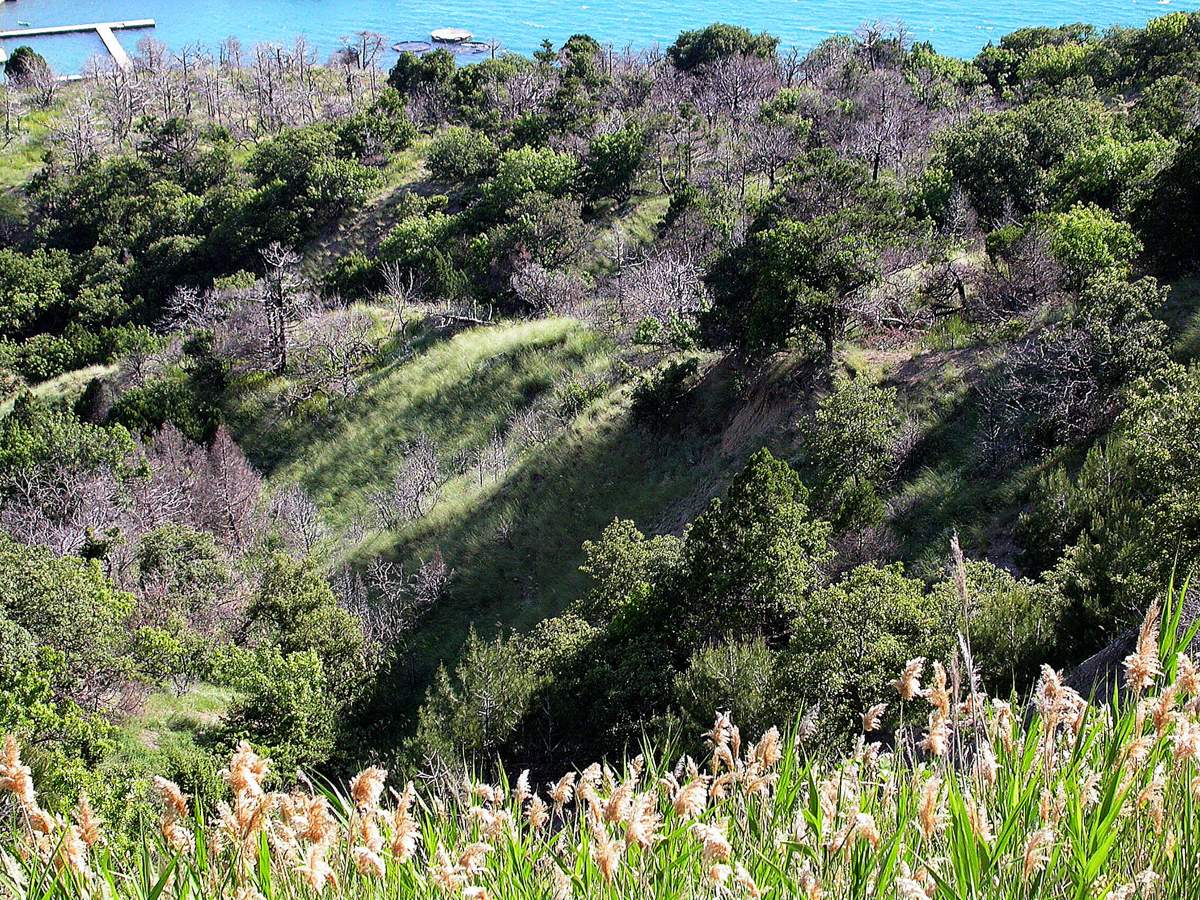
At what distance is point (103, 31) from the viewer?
9994 cm

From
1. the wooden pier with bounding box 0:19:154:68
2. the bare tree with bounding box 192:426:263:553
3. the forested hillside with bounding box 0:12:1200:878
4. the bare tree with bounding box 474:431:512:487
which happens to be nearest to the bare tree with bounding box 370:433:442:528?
the forested hillside with bounding box 0:12:1200:878

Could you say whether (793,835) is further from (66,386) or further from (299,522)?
(66,386)

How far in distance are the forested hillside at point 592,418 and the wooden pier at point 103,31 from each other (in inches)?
1286

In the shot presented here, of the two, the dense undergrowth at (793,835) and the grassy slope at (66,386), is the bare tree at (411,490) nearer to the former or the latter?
the grassy slope at (66,386)

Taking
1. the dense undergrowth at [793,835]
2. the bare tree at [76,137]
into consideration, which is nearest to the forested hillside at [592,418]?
the dense undergrowth at [793,835]

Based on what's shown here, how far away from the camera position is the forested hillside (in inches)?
803

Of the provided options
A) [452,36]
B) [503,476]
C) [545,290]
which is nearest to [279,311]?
[545,290]

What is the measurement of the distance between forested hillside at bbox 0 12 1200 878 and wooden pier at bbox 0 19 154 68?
32.7 meters

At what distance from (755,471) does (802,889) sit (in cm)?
1900

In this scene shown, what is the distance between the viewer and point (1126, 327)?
86.7ft

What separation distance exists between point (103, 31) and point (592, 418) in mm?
89146

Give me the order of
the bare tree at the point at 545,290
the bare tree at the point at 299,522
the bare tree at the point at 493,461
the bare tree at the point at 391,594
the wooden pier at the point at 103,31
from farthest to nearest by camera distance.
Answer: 1. the wooden pier at the point at 103,31
2. the bare tree at the point at 545,290
3. the bare tree at the point at 493,461
4. the bare tree at the point at 299,522
5. the bare tree at the point at 391,594

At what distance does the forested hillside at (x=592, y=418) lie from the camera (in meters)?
20.4

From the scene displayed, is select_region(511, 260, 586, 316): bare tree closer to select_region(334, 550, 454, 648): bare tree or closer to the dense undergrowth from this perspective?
select_region(334, 550, 454, 648): bare tree
